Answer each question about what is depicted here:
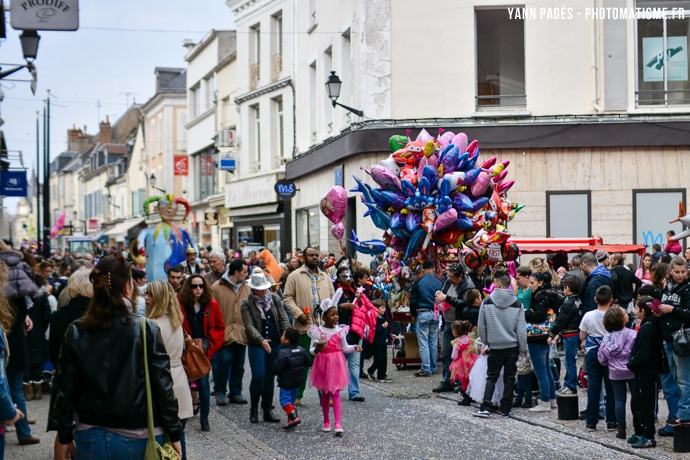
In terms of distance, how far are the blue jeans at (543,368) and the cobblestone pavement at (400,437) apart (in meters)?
0.35

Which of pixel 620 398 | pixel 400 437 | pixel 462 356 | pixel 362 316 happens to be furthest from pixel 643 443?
pixel 362 316

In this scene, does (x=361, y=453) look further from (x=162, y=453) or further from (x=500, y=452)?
(x=162, y=453)

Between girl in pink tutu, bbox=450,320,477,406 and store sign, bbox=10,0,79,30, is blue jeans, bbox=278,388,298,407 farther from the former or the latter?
store sign, bbox=10,0,79,30

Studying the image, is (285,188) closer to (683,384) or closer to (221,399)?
(221,399)

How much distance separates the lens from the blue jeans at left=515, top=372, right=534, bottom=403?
11539 mm

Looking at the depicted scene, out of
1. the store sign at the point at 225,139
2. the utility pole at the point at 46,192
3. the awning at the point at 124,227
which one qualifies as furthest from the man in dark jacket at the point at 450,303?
the awning at the point at 124,227

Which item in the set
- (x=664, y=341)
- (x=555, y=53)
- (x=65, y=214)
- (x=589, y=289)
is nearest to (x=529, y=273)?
(x=589, y=289)

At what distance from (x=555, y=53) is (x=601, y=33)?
111 centimetres

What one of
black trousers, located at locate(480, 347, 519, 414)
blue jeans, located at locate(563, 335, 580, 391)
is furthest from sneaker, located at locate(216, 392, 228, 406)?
blue jeans, located at locate(563, 335, 580, 391)

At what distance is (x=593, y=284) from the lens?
1208 centimetres

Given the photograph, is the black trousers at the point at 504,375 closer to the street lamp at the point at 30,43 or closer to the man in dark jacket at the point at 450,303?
the man in dark jacket at the point at 450,303

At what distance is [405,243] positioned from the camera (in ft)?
49.6

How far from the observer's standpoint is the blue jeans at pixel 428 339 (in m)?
14.2

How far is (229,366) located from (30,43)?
5.90 meters
